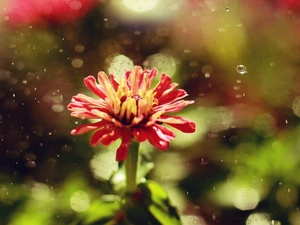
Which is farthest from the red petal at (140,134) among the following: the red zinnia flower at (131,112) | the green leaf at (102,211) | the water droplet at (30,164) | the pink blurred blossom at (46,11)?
the pink blurred blossom at (46,11)

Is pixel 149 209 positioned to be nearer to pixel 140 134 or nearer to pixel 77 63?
pixel 140 134

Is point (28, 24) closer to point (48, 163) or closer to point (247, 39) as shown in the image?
point (48, 163)

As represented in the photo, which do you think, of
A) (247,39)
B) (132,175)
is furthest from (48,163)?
(247,39)

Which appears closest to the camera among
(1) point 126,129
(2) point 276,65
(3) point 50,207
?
(1) point 126,129

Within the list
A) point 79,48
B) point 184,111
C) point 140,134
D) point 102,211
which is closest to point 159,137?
point 140,134

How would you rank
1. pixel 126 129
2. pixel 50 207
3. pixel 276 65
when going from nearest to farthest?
pixel 126 129, pixel 50 207, pixel 276 65
